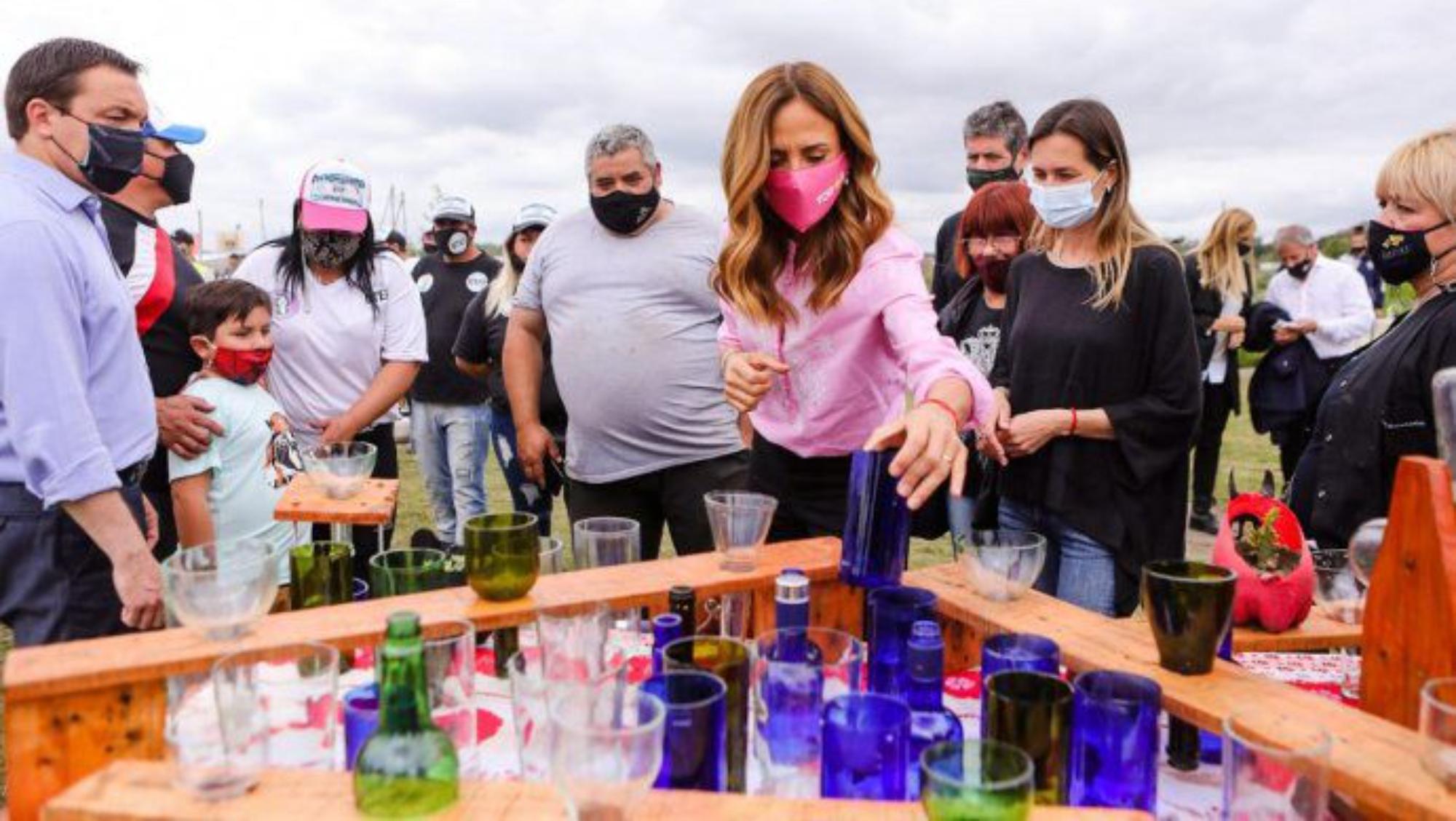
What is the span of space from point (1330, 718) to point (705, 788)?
849mm

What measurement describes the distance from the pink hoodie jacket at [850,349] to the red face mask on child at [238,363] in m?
1.62

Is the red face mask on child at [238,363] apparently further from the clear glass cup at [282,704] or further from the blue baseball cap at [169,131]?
the clear glass cup at [282,704]

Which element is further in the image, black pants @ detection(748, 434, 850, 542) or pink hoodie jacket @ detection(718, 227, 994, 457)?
black pants @ detection(748, 434, 850, 542)

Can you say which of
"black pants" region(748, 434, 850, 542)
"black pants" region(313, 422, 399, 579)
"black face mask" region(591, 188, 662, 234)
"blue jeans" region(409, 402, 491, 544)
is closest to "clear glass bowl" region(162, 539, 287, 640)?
"black pants" region(748, 434, 850, 542)

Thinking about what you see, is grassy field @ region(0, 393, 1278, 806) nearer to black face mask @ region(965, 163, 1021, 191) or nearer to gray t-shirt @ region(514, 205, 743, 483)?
black face mask @ region(965, 163, 1021, 191)

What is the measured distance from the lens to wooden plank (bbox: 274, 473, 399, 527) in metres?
2.19

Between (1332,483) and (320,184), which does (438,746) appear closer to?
(1332,483)

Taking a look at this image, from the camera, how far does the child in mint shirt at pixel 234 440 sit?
3.03m

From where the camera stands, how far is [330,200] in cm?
359

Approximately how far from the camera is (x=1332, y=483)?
2.50 meters

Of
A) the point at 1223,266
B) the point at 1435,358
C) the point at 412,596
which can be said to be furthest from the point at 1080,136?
the point at 1223,266

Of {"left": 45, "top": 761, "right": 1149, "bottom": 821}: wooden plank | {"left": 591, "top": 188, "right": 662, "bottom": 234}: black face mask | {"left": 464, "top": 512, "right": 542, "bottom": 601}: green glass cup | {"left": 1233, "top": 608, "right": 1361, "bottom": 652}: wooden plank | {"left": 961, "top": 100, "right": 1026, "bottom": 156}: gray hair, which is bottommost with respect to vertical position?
{"left": 1233, "top": 608, "right": 1361, "bottom": 652}: wooden plank

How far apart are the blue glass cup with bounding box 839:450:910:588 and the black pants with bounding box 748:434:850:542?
56 centimetres

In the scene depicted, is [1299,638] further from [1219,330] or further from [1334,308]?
[1334,308]
